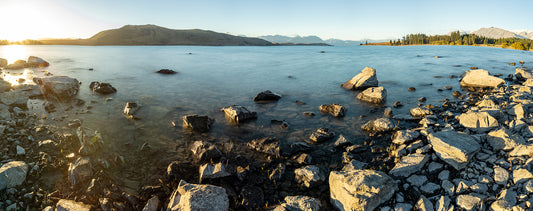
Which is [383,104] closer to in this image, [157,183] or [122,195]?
[157,183]

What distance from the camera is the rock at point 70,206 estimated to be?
7.38m

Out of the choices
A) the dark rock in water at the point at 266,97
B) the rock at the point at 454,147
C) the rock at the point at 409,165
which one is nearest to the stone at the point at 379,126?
the rock at the point at 454,147

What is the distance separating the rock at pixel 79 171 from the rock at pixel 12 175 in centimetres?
132

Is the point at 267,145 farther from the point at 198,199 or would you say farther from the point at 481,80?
the point at 481,80

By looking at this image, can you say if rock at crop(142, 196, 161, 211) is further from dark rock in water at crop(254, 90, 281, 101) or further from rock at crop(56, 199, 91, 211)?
dark rock in water at crop(254, 90, 281, 101)

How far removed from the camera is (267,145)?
1215 cm

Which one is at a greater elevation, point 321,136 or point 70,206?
point 321,136

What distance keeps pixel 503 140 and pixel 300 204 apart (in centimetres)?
976

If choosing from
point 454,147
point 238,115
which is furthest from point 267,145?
point 454,147

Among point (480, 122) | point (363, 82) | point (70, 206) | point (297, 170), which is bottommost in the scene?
point (70, 206)

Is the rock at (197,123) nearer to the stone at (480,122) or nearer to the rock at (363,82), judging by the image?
the stone at (480,122)

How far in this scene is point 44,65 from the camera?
160ft

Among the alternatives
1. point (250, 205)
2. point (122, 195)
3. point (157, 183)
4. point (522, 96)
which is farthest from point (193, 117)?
point (522, 96)

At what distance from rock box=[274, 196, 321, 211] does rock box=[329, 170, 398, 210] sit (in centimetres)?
82
